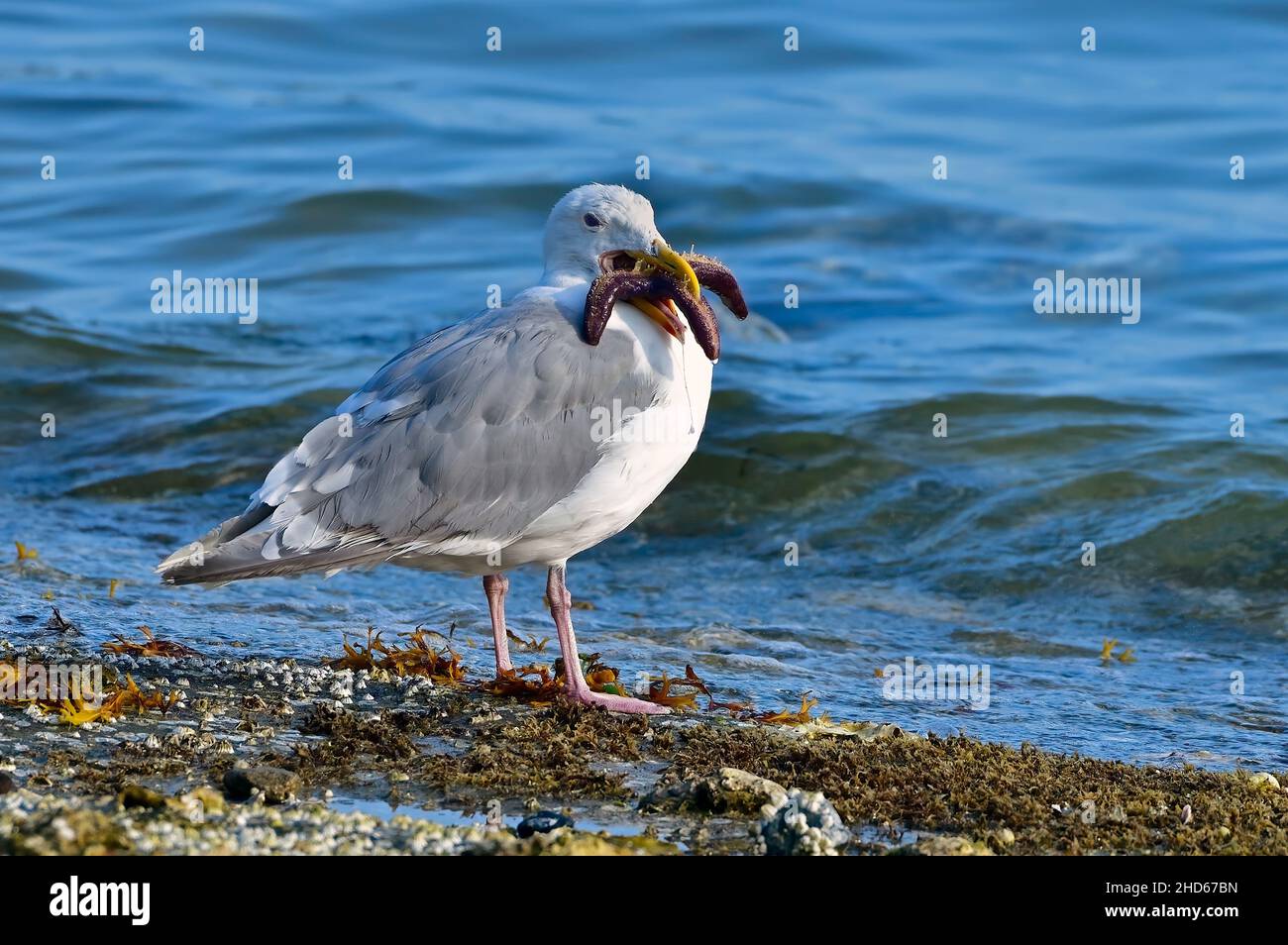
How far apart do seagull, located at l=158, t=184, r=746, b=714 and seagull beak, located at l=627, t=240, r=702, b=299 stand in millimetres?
12

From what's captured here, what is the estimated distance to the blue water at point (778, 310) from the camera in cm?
841

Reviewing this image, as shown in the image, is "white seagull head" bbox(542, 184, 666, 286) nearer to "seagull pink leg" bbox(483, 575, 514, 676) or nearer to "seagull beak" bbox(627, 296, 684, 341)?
"seagull beak" bbox(627, 296, 684, 341)

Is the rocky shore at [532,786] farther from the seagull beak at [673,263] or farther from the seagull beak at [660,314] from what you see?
the seagull beak at [673,263]

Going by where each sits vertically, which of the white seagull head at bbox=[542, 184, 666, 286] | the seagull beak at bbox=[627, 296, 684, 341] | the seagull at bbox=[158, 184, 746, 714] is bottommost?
the seagull at bbox=[158, 184, 746, 714]

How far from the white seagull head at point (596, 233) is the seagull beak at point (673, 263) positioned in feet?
0.04

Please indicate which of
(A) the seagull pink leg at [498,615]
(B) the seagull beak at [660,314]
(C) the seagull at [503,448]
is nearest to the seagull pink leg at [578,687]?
(C) the seagull at [503,448]

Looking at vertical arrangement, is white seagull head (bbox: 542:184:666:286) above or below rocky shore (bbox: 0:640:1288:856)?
above

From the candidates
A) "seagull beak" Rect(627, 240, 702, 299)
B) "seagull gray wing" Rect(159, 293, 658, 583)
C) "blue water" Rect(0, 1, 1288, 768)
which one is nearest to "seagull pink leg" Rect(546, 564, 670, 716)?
"seagull gray wing" Rect(159, 293, 658, 583)

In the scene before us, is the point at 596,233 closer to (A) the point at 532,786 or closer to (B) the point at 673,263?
(B) the point at 673,263

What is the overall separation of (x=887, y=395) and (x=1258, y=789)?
740 cm

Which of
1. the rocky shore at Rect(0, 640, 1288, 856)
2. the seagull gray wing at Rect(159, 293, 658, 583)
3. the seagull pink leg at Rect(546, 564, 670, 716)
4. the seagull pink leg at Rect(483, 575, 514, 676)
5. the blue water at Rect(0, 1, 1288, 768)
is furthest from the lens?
the blue water at Rect(0, 1, 1288, 768)

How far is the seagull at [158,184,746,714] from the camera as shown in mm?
5969

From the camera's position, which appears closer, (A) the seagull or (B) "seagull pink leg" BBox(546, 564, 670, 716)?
(A) the seagull

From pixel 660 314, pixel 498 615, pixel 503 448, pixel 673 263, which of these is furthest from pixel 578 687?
pixel 673 263
